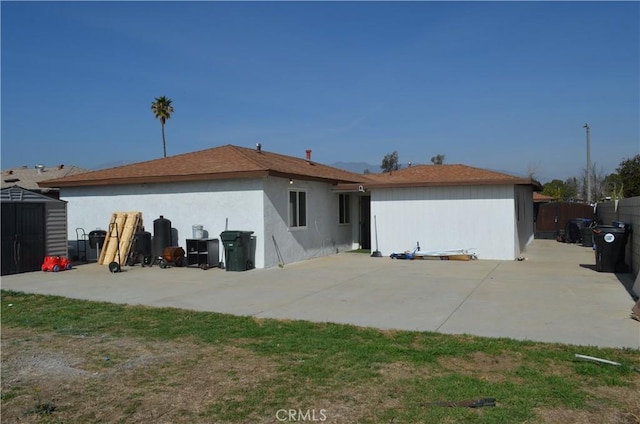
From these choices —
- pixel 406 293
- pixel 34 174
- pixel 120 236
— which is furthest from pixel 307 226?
pixel 34 174

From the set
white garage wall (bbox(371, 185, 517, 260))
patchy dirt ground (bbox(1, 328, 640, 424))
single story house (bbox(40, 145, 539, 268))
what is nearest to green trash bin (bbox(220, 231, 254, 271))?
single story house (bbox(40, 145, 539, 268))

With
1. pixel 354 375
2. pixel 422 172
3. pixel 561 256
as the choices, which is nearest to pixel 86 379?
pixel 354 375

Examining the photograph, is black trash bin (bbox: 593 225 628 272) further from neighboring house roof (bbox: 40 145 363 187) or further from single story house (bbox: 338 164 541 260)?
neighboring house roof (bbox: 40 145 363 187)

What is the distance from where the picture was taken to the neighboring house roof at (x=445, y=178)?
16078 millimetres

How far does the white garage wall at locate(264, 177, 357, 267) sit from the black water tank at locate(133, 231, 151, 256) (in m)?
3.84

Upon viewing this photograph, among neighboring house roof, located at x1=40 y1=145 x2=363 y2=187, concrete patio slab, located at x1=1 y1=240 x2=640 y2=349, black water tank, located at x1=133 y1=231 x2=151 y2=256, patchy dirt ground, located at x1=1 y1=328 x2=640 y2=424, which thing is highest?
neighboring house roof, located at x1=40 y1=145 x2=363 y2=187

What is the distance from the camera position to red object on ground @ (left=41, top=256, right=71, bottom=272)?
46.4 ft

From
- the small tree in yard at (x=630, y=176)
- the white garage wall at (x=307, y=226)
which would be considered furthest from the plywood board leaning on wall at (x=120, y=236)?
the small tree in yard at (x=630, y=176)

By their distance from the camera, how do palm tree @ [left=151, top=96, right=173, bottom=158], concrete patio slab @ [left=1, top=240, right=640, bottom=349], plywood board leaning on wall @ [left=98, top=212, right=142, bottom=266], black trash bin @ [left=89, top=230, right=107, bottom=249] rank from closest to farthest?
1. concrete patio slab @ [left=1, top=240, right=640, bottom=349]
2. plywood board leaning on wall @ [left=98, top=212, right=142, bottom=266]
3. black trash bin @ [left=89, top=230, right=107, bottom=249]
4. palm tree @ [left=151, top=96, right=173, bottom=158]

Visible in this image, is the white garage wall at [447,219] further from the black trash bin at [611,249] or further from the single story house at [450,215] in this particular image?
the black trash bin at [611,249]

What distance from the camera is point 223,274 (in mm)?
13344

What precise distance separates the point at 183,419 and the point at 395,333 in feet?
11.1

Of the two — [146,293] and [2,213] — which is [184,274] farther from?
[2,213]

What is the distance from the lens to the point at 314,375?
5.12 meters
